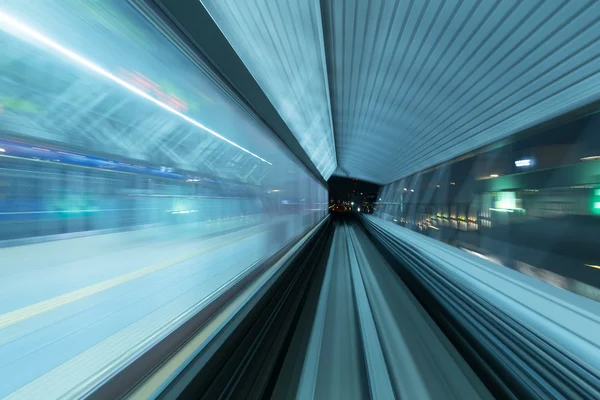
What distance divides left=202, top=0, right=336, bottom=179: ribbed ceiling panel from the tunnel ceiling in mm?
16

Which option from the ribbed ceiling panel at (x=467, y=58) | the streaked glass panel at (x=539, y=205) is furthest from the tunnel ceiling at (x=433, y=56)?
the streaked glass panel at (x=539, y=205)

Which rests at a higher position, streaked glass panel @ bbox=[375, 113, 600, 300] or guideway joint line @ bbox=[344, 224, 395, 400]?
streaked glass panel @ bbox=[375, 113, 600, 300]

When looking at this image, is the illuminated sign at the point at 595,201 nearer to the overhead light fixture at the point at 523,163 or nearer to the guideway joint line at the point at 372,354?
the overhead light fixture at the point at 523,163

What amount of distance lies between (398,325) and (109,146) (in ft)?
11.3

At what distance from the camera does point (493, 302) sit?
2.83 metres

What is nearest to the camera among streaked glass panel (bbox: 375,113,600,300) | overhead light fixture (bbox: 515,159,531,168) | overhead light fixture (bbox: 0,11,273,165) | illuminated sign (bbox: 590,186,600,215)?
overhead light fixture (bbox: 0,11,273,165)

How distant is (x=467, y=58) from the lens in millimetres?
3926

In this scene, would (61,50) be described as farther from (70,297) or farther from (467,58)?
(467,58)

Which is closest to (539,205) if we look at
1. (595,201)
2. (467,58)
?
(595,201)

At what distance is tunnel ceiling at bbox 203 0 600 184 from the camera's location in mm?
2928

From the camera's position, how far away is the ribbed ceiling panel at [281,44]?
2951mm

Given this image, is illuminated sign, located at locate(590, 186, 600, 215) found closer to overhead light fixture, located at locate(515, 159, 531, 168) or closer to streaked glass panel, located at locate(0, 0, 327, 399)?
overhead light fixture, located at locate(515, 159, 531, 168)

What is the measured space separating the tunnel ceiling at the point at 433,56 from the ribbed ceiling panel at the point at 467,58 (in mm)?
13

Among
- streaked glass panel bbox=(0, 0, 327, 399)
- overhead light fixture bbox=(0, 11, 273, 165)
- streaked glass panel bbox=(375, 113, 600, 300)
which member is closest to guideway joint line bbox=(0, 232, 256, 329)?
streaked glass panel bbox=(0, 0, 327, 399)
